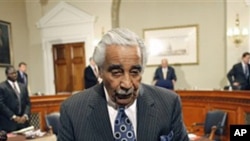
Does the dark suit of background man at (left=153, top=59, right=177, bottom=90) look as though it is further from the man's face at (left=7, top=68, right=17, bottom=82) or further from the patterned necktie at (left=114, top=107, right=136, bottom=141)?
the patterned necktie at (left=114, top=107, right=136, bottom=141)

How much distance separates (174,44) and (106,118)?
750 cm

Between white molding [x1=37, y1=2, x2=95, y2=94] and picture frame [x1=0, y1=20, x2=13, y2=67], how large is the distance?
1.12 meters

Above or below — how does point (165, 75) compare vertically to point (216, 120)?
above

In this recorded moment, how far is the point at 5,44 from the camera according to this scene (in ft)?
28.3

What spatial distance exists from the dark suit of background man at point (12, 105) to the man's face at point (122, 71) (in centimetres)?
401

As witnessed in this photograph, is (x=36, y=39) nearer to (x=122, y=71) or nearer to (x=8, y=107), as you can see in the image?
(x=8, y=107)

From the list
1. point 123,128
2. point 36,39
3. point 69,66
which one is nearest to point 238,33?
point 69,66

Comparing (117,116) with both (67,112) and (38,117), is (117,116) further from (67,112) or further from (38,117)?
(38,117)

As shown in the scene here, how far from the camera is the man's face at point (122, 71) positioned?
3.41 feet

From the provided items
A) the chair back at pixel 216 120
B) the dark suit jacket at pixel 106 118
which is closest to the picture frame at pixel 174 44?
the chair back at pixel 216 120

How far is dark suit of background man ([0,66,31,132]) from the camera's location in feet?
15.1

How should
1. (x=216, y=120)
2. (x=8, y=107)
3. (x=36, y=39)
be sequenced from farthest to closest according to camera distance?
(x=36, y=39) < (x=8, y=107) < (x=216, y=120)

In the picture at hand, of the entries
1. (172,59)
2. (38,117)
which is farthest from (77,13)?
(38,117)

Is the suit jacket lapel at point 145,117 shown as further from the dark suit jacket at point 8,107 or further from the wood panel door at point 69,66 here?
the wood panel door at point 69,66
